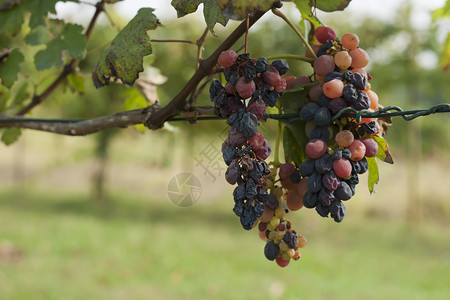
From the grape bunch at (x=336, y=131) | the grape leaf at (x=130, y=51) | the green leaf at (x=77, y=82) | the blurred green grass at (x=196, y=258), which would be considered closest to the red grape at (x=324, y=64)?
the grape bunch at (x=336, y=131)

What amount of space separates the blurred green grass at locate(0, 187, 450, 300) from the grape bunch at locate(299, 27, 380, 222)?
373 cm

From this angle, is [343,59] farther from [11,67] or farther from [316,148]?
[11,67]

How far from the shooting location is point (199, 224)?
313 inches

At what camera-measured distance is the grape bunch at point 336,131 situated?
Result: 0.69 meters

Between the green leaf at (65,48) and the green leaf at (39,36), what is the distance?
0.12 meters

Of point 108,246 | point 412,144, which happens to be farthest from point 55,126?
point 412,144

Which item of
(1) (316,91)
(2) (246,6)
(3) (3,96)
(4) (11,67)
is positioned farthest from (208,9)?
(3) (3,96)

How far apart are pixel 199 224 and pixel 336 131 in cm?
733

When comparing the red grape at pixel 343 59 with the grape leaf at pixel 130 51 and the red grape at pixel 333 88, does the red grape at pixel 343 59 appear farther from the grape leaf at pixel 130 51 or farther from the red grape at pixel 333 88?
the grape leaf at pixel 130 51

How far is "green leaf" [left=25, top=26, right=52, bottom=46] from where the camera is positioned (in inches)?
52.7

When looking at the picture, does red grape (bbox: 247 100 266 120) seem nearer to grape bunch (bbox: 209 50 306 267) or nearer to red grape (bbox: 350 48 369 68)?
grape bunch (bbox: 209 50 306 267)

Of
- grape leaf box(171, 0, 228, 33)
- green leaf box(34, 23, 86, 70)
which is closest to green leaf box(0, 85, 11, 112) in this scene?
green leaf box(34, 23, 86, 70)

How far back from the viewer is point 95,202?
924 centimetres

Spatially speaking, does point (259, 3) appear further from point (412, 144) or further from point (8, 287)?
point (412, 144)
